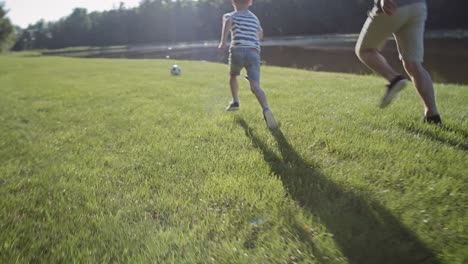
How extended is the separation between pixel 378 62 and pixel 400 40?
30cm

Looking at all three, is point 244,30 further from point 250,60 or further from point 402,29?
point 402,29

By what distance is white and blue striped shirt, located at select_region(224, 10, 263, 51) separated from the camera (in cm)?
378

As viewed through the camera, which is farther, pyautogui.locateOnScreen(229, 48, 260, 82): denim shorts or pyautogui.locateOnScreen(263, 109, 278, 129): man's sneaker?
pyautogui.locateOnScreen(229, 48, 260, 82): denim shorts

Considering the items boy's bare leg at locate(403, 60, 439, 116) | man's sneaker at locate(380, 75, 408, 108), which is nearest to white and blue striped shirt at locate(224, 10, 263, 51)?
man's sneaker at locate(380, 75, 408, 108)

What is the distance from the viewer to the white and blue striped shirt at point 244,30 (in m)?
3.78

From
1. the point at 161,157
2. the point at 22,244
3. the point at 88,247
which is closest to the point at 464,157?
the point at 161,157

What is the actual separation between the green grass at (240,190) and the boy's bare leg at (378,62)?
557mm

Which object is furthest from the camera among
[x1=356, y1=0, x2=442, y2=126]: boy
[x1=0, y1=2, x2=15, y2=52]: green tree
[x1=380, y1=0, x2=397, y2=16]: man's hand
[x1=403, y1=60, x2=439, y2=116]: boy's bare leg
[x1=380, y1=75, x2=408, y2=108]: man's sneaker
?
[x1=0, y1=2, x2=15, y2=52]: green tree

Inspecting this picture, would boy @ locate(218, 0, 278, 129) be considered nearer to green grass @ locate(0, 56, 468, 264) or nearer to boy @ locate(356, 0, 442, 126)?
green grass @ locate(0, 56, 468, 264)

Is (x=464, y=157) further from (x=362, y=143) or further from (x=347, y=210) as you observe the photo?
(x=347, y=210)

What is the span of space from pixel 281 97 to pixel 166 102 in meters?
2.01

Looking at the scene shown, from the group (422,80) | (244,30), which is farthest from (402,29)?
(244,30)

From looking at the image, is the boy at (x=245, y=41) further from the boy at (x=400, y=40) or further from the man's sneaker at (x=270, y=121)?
the boy at (x=400, y=40)

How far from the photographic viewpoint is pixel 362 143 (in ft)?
9.29
